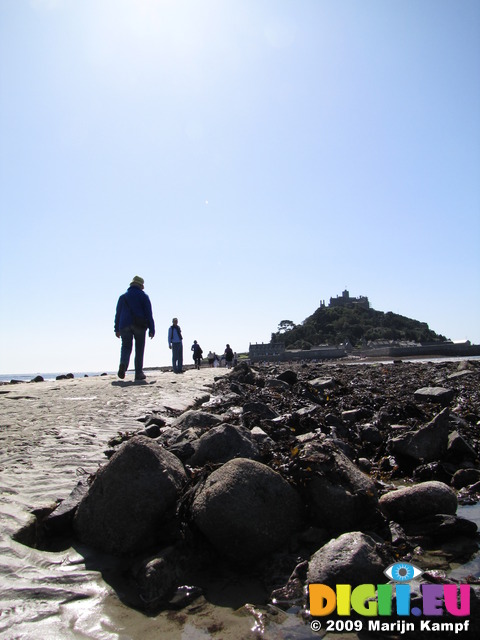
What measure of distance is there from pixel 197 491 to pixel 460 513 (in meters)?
2.21

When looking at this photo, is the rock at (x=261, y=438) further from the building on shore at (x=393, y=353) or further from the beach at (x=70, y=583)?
the building on shore at (x=393, y=353)

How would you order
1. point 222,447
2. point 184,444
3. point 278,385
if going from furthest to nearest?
point 278,385 < point 184,444 < point 222,447

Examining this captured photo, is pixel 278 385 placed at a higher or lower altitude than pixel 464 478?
higher

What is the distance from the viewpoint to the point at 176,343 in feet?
58.6

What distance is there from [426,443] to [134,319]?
8.63m

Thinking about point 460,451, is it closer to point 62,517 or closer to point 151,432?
point 151,432

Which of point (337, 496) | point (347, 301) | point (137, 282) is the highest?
point (347, 301)

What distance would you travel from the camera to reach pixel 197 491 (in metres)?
Answer: 3.10

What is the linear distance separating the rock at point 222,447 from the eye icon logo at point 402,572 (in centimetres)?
161

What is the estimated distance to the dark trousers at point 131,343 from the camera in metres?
11.7

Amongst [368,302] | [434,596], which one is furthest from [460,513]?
[368,302]

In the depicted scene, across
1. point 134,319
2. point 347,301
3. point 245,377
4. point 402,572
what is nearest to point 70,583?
point 402,572

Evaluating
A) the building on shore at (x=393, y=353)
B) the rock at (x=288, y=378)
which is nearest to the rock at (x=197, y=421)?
the rock at (x=288, y=378)

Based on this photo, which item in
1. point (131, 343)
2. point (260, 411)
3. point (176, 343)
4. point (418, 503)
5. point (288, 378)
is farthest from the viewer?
point (176, 343)
